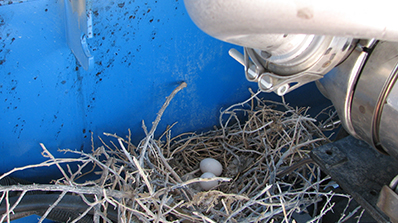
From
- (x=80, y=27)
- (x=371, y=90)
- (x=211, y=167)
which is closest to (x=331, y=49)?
(x=371, y=90)

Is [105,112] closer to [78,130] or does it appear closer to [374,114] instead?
[78,130]

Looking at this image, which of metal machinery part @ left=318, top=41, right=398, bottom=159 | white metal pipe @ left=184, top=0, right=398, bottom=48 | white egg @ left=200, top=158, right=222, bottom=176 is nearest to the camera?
white metal pipe @ left=184, top=0, right=398, bottom=48

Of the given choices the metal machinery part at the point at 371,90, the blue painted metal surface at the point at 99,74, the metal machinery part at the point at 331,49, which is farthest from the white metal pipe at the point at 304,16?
the blue painted metal surface at the point at 99,74

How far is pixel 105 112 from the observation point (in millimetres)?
865

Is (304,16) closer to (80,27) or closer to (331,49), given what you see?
(331,49)

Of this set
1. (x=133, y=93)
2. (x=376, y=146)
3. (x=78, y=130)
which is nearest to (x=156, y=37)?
(x=133, y=93)

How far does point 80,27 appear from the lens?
0.62 metres

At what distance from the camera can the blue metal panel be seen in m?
0.67

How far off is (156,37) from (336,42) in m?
0.50

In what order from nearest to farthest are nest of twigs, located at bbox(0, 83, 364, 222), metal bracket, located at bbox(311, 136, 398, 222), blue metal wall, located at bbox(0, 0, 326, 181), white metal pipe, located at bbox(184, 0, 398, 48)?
white metal pipe, located at bbox(184, 0, 398, 48)
metal bracket, located at bbox(311, 136, 398, 222)
blue metal wall, located at bbox(0, 0, 326, 181)
nest of twigs, located at bbox(0, 83, 364, 222)

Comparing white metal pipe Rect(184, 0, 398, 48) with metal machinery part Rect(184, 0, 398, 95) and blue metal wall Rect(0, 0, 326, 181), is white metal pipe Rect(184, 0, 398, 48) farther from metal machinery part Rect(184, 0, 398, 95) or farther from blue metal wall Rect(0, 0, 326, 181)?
blue metal wall Rect(0, 0, 326, 181)

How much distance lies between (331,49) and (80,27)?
48cm

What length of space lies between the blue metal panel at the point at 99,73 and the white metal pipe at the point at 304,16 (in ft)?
1.47

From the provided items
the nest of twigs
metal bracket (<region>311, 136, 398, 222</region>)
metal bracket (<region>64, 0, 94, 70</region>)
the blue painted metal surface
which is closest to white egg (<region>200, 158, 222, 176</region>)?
the nest of twigs
